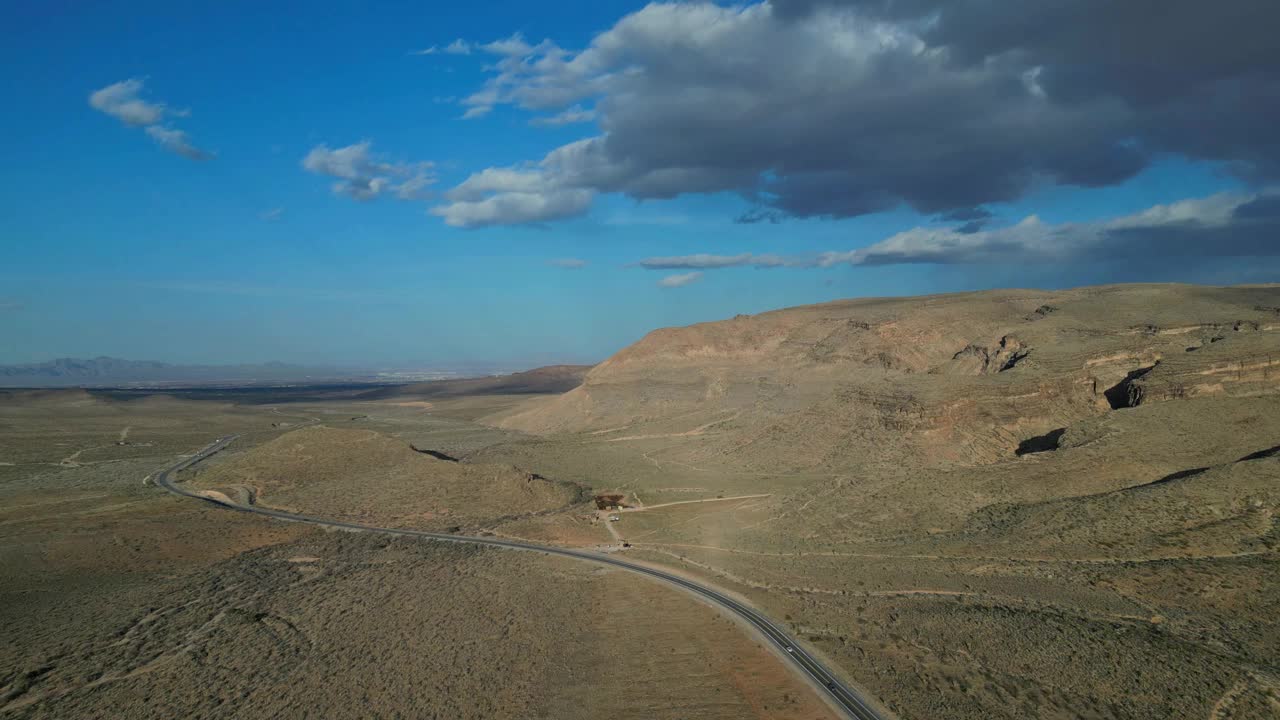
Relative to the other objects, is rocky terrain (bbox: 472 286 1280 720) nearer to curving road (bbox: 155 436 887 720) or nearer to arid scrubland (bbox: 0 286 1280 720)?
arid scrubland (bbox: 0 286 1280 720)

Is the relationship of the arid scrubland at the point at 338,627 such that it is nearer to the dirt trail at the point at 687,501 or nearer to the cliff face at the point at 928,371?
the dirt trail at the point at 687,501

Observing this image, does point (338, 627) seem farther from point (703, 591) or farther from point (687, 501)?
point (687, 501)

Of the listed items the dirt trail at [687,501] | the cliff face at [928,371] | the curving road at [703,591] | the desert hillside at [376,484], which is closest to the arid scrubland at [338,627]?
the desert hillside at [376,484]

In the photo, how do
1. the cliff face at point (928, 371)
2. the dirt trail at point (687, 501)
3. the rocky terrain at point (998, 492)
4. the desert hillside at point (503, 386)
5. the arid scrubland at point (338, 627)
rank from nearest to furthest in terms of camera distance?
the arid scrubland at point (338, 627) < the rocky terrain at point (998, 492) < the dirt trail at point (687, 501) < the cliff face at point (928, 371) < the desert hillside at point (503, 386)

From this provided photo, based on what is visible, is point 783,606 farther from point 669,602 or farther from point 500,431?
point 500,431

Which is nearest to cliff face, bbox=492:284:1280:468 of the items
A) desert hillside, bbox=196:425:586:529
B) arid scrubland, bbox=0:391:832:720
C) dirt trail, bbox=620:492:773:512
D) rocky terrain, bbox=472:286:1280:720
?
rocky terrain, bbox=472:286:1280:720

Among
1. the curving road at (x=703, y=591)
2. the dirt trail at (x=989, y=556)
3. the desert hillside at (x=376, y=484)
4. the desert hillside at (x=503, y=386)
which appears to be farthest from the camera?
the desert hillside at (x=503, y=386)
